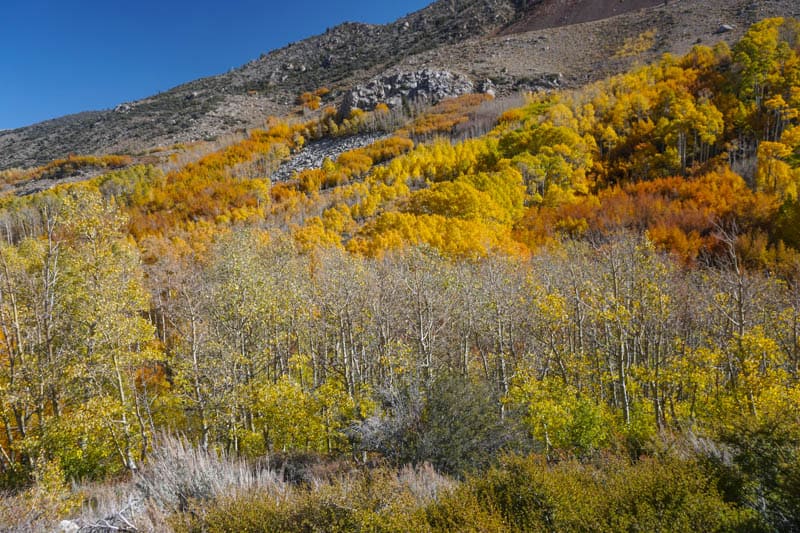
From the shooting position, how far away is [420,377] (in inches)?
555

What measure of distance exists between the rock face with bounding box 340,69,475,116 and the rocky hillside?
5.84ft

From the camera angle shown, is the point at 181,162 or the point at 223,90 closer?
the point at 181,162

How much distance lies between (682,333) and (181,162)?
4223 inches

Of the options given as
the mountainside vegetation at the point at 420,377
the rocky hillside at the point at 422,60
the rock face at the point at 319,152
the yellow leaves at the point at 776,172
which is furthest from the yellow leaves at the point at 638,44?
the mountainside vegetation at the point at 420,377

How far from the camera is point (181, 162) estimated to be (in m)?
97.9

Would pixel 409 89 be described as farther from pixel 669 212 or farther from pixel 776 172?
pixel 776 172

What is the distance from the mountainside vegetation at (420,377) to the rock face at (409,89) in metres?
74.8

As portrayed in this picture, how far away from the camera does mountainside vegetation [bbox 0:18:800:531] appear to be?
6.83m

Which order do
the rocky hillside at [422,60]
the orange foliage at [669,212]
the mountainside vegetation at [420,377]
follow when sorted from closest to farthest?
the mountainside vegetation at [420,377]
the orange foliage at [669,212]
the rocky hillside at [422,60]

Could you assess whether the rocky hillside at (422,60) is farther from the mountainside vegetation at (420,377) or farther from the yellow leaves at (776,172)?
→ the mountainside vegetation at (420,377)

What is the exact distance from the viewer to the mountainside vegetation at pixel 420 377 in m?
6.83

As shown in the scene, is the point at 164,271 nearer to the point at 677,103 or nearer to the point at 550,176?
the point at 550,176

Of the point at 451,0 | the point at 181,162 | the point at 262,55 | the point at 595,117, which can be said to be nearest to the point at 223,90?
the point at 262,55

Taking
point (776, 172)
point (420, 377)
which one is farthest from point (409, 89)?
point (420, 377)
